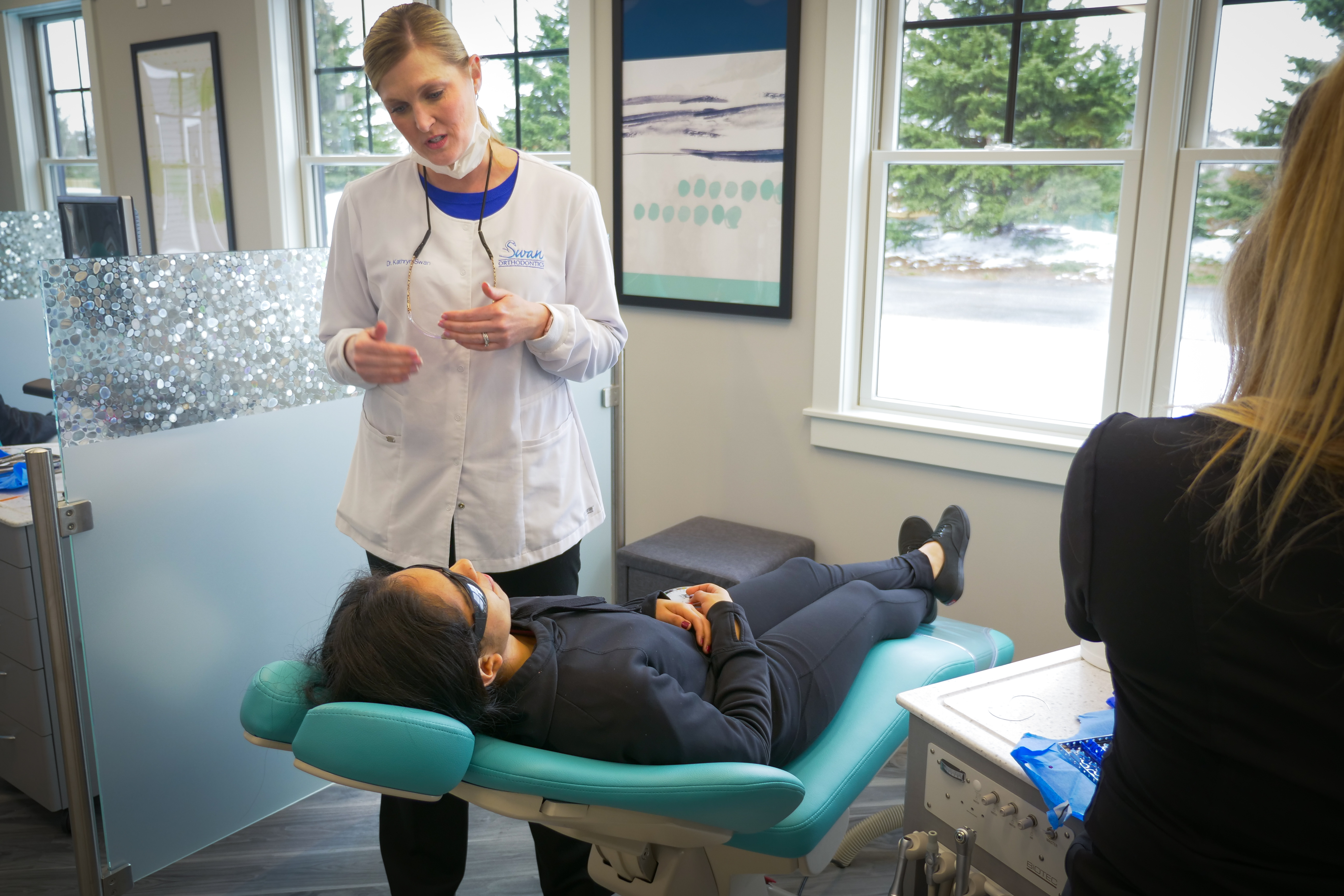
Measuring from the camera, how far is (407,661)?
4.08 feet

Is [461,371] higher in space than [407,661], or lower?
higher

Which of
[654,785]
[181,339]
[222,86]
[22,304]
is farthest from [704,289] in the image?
[222,86]

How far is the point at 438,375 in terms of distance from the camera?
164 cm

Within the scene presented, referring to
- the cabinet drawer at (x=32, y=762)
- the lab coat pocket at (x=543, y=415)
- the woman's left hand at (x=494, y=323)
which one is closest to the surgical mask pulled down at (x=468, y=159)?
the woman's left hand at (x=494, y=323)

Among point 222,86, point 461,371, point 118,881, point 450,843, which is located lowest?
point 118,881

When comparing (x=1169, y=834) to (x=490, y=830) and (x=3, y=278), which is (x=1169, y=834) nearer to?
(x=490, y=830)

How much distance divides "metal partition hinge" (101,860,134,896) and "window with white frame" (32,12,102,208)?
170 inches

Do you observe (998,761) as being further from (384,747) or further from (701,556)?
(701,556)

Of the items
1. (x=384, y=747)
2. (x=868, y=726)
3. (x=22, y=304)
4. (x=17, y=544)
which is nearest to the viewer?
(x=384, y=747)

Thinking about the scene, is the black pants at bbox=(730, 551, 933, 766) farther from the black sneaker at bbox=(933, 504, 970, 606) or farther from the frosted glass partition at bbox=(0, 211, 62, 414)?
the frosted glass partition at bbox=(0, 211, 62, 414)

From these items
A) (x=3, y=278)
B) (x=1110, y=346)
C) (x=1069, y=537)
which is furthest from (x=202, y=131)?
(x=1069, y=537)

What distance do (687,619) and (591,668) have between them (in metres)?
0.34

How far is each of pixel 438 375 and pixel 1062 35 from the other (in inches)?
72.1

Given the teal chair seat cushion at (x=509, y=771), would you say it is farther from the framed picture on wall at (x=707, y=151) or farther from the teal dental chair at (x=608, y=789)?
the framed picture on wall at (x=707, y=151)
